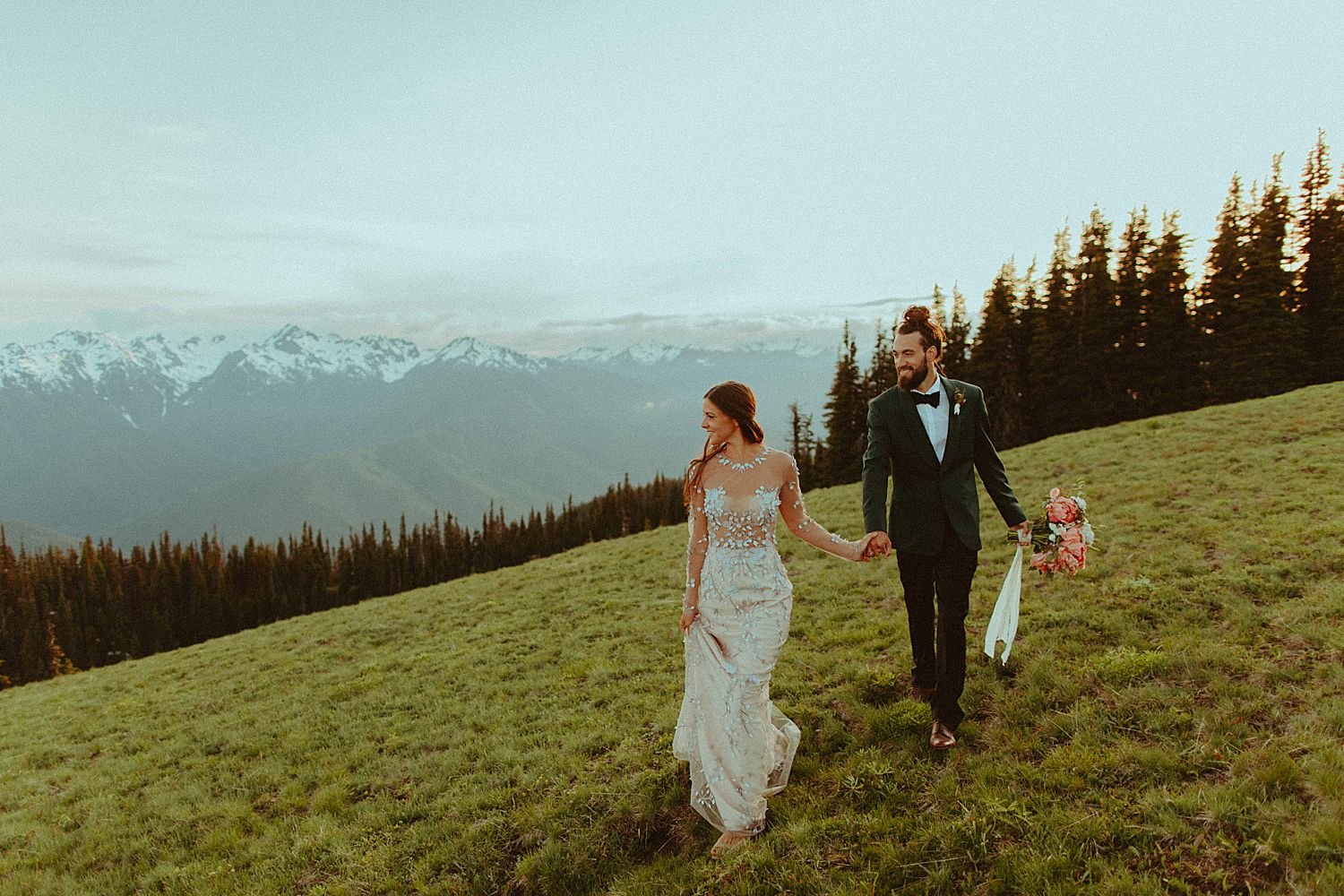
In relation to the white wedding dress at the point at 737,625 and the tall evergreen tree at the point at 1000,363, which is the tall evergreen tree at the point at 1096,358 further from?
the white wedding dress at the point at 737,625

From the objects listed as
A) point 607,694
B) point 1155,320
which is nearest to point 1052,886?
point 607,694

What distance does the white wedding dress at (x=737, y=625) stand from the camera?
553 cm

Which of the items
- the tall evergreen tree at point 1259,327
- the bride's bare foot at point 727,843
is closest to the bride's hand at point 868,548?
the bride's bare foot at point 727,843

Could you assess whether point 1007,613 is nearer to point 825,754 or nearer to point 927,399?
point 825,754

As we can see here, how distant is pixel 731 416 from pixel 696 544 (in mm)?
1216

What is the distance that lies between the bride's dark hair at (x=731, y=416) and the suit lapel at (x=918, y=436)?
1316 mm

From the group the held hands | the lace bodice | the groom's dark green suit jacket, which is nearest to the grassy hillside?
the held hands

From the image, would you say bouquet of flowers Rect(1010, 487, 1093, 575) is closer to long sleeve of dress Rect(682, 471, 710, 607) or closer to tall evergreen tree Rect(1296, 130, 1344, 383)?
long sleeve of dress Rect(682, 471, 710, 607)

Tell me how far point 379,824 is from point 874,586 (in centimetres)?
920

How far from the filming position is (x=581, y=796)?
6805mm

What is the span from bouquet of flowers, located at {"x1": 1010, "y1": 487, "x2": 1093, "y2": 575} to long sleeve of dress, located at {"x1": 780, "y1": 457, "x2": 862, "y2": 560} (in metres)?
1.61

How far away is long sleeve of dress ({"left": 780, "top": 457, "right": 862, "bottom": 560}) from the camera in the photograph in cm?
569

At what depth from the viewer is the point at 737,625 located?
559cm

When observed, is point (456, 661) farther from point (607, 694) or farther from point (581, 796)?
point (581, 796)
